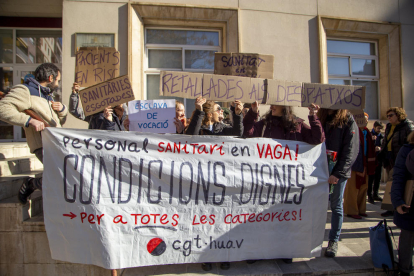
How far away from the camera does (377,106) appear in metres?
7.87

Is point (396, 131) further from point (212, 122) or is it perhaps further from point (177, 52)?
point (177, 52)

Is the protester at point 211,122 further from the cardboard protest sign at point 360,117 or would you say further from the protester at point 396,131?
the protester at point 396,131

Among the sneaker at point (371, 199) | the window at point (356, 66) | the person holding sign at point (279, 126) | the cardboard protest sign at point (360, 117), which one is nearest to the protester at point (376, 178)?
the sneaker at point (371, 199)

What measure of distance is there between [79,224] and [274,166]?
6.92 feet

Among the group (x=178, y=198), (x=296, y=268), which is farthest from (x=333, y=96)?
(x=178, y=198)

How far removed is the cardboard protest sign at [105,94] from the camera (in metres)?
2.95

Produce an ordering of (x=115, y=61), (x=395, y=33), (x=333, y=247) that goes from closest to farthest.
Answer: (x=333, y=247) < (x=115, y=61) < (x=395, y=33)

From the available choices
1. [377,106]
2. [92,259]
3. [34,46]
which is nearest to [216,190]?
[92,259]

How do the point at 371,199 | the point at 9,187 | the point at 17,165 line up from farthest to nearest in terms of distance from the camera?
1. the point at 371,199
2. the point at 17,165
3. the point at 9,187

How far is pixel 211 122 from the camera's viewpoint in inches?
134

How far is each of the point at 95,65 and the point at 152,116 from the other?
3.32 feet

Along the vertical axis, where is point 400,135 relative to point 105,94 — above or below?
below

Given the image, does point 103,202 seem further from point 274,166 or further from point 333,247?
point 333,247

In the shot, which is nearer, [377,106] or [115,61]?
[115,61]
